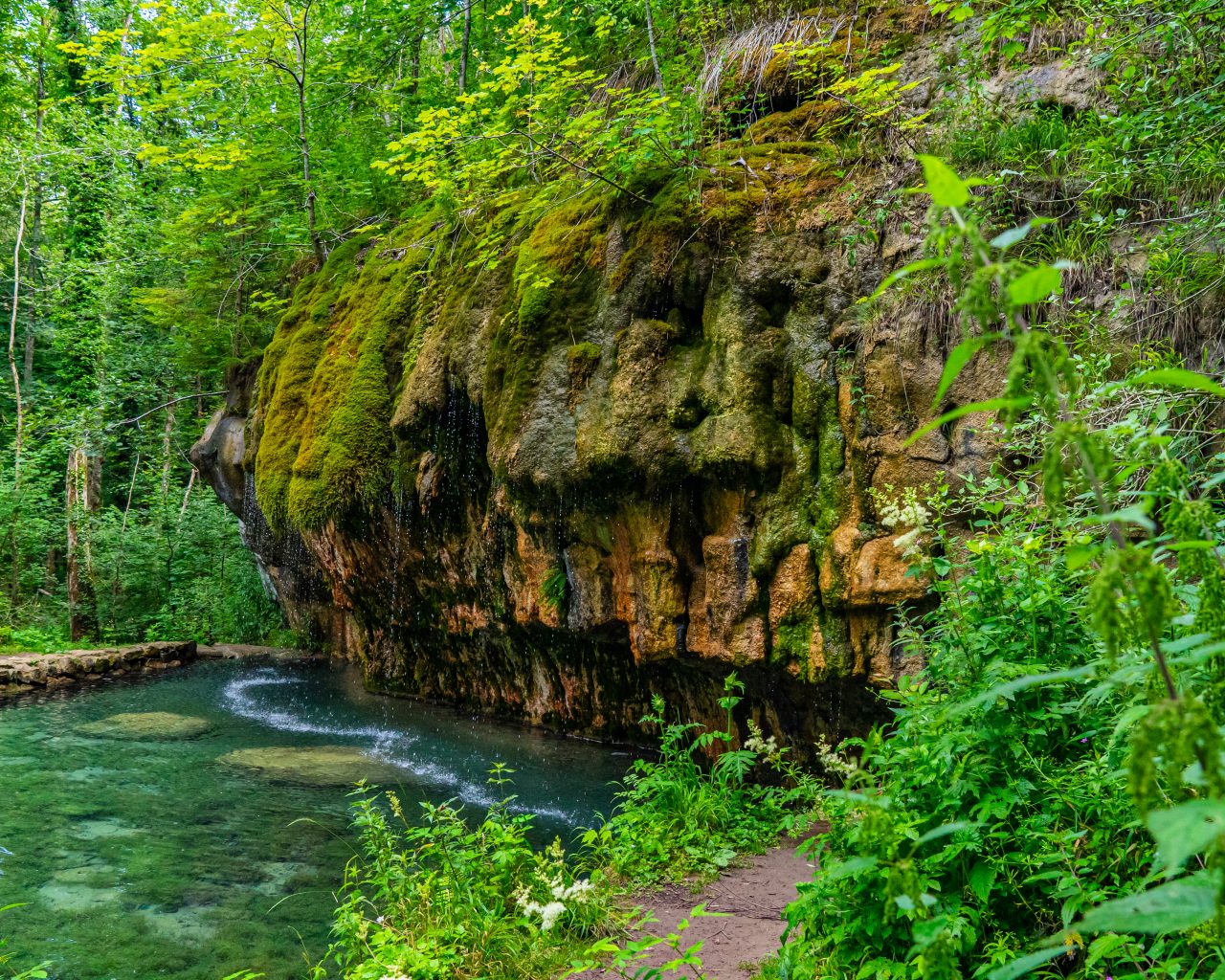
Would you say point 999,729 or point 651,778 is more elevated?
point 999,729

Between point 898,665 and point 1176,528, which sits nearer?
point 1176,528

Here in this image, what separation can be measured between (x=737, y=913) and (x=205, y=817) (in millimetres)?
4646

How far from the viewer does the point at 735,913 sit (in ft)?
12.6

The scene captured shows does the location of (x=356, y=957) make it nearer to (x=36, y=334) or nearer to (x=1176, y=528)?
(x=1176, y=528)

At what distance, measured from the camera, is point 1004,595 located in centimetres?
287

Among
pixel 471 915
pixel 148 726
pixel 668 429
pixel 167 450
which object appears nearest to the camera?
pixel 471 915

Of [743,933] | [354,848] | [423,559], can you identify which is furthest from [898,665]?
[423,559]

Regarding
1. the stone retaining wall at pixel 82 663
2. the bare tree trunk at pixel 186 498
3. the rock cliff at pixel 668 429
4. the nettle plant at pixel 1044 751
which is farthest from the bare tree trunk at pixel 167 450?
the nettle plant at pixel 1044 751

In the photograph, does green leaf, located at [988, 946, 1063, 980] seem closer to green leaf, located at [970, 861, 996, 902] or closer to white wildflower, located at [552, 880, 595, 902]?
green leaf, located at [970, 861, 996, 902]

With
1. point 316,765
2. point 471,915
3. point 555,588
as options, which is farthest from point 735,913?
point 316,765

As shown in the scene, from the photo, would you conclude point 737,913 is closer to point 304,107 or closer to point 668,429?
point 668,429

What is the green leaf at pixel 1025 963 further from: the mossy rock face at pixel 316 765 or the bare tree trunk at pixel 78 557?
the bare tree trunk at pixel 78 557

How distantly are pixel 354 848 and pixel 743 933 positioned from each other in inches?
131

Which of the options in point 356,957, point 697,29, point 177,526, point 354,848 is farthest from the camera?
point 177,526
